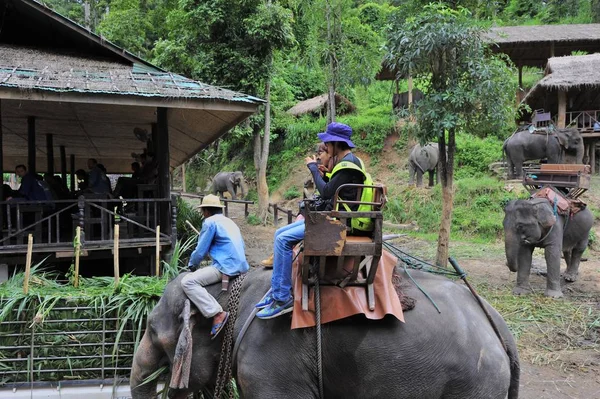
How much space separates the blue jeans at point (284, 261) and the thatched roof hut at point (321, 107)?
78.5ft

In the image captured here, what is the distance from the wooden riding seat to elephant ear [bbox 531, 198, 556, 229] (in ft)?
21.0

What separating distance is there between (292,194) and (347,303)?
19442mm

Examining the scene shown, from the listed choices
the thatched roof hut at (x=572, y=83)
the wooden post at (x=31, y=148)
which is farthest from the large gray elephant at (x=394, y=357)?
the thatched roof hut at (x=572, y=83)

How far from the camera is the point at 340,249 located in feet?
10.2

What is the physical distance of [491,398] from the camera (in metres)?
3.25

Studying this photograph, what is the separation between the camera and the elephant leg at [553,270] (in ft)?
29.1

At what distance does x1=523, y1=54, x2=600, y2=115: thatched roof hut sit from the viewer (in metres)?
18.1

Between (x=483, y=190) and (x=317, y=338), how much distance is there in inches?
579

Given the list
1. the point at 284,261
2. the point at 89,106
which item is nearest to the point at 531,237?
the point at 284,261

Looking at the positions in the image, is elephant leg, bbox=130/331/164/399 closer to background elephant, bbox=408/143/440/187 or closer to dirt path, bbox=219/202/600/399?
dirt path, bbox=219/202/600/399

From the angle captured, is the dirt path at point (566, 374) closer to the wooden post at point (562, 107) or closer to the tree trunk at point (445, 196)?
the tree trunk at point (445, 196)

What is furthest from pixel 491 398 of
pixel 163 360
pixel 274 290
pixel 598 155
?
pixel 598 155

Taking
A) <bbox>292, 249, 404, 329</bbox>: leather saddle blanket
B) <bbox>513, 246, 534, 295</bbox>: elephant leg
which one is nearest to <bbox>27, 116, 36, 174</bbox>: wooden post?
<bbox>292, 249, 404, 329</bbox>: leather saddle blanket

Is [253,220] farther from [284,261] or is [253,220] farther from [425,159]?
[284,261]
